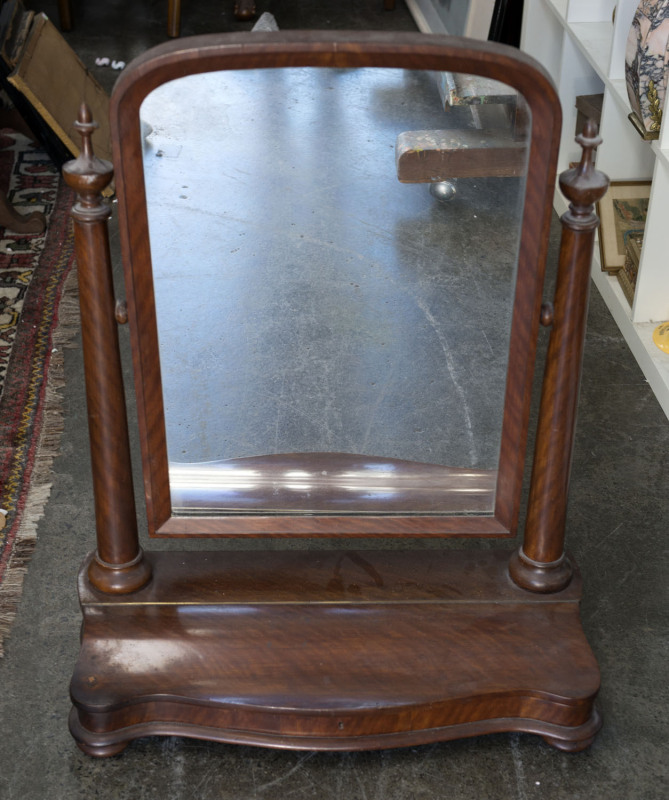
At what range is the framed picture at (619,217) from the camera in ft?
8.28

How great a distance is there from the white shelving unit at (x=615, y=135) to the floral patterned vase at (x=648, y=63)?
0.18 ft

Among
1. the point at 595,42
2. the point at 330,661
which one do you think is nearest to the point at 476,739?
the point at 330,661

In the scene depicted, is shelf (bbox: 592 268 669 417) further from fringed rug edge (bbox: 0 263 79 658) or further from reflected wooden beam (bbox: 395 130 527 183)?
fringed rug edge (bbox: 0 263 79 658)

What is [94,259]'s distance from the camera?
50.4 inches

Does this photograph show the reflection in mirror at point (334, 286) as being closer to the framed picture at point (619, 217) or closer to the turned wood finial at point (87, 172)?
the turned wood finial at point (87, 172)

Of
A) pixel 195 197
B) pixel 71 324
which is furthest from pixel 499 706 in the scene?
pixel 71 324

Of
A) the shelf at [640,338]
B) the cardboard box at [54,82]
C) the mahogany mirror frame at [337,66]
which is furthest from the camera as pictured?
the cardboard box at [54,82]

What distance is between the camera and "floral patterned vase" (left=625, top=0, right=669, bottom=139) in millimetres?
2098

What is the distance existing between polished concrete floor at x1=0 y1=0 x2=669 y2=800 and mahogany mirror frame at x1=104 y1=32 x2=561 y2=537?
0.32 meters

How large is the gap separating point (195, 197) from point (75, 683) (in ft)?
2.13

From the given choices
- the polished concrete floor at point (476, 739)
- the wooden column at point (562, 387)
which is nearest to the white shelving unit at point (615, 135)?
the polished concrete floor at point (476, 739)

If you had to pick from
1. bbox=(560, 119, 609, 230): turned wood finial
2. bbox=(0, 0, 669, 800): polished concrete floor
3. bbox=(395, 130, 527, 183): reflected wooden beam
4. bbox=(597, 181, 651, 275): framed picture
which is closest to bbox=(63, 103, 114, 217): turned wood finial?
bbox=(395, 130, 527, 183): reflected wooden beam

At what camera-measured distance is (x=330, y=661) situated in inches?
56.4

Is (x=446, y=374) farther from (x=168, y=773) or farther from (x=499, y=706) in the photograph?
(x=168, y=773)
